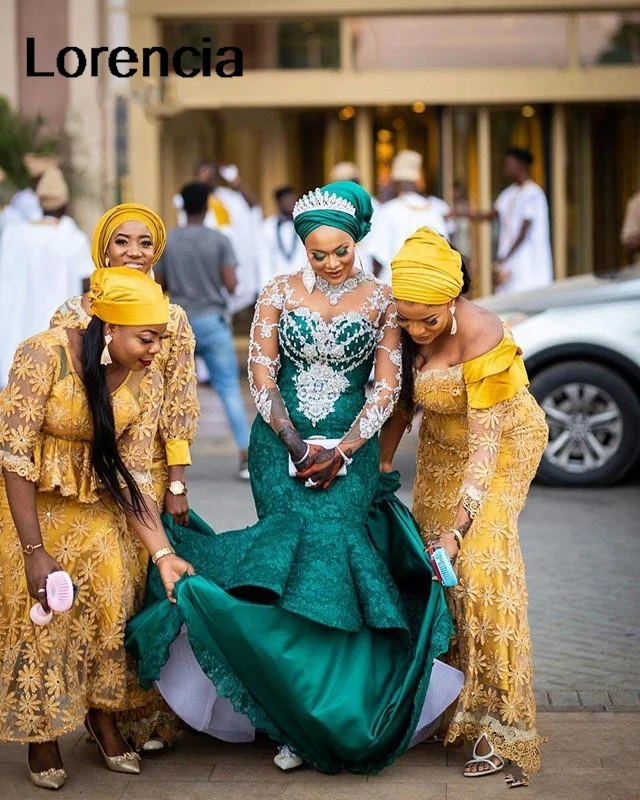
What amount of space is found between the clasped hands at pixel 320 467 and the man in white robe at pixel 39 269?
7099 millimetres

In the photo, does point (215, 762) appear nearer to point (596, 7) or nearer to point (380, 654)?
point (380, 654)

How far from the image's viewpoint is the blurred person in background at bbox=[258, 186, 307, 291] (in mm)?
15367

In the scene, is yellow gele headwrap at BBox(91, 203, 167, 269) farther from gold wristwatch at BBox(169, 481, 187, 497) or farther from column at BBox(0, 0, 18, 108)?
column at BBox(0, 0, 18, 108)

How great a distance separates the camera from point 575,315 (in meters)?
10.7

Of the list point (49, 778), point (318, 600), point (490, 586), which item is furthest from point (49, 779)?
point (490, 586)

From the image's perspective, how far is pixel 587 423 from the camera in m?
10.5

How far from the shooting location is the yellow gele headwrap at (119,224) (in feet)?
19.8

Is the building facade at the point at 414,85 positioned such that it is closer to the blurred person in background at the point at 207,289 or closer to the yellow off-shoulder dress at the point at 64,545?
the blurred person in background at the point at 207,289

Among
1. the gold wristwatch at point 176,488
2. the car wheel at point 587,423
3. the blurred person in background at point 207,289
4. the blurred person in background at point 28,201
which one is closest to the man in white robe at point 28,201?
the blurred person in background at point 28,201

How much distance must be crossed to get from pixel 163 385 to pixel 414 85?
42.5 feet

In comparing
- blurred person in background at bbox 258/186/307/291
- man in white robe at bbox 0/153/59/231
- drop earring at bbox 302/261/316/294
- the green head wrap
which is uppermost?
man in white robe at bbox 0/153/59/231

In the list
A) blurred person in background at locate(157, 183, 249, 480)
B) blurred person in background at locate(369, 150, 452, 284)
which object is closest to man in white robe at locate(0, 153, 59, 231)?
blurred person in background at locate(369, 150, 452, 284)

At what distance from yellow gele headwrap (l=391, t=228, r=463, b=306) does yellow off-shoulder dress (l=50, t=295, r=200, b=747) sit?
2.97 ft

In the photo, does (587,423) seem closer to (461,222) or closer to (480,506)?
(480,506)
